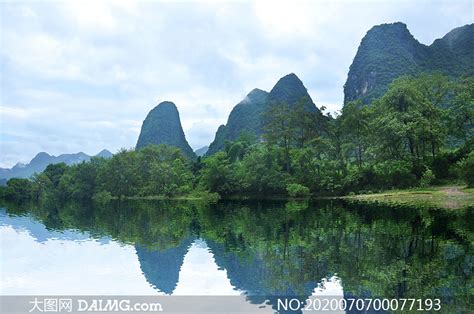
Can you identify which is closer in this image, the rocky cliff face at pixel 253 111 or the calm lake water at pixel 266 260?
the calm lake water at pixel 266 260

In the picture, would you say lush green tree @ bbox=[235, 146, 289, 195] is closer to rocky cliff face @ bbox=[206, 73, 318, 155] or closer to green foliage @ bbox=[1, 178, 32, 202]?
rocky cliff face @ bbox=[206, 73, 318, 155]

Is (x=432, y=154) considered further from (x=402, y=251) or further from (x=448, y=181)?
(x=402, y=251)

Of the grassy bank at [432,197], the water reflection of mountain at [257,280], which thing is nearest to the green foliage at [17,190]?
the grassy bank at [432,197]

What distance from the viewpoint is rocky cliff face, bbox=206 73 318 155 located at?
340ft

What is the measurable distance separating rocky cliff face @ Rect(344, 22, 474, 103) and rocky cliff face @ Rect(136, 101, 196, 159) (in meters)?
50.8

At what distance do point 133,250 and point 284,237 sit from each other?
6644 millimetres

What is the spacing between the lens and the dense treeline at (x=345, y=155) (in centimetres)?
3881

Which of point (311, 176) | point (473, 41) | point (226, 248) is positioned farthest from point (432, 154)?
point (473, 41)

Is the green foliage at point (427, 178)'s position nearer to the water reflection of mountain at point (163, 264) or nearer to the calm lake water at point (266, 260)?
the calm lake water at point (266, 260)

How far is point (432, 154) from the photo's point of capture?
4134 cm

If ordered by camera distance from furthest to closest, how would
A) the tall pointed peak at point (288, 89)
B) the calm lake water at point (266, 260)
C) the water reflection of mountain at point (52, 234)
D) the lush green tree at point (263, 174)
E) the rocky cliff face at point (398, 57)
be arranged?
1. the tall pointed peak at point (288, 89)
2. the rocky cliff face at point (398, 57)
3. the lush green tree at point (263, 174)
4. the water reflection of mountain at point (52, 234)
5. the calm lake water at point (266, 260)

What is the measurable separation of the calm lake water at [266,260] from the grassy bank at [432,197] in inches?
178

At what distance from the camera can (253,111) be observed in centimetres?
11156

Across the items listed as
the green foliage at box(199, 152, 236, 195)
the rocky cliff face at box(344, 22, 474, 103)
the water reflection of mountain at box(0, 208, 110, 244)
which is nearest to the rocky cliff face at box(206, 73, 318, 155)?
the rocky cliff face at box(344, 22, 474, 103)
